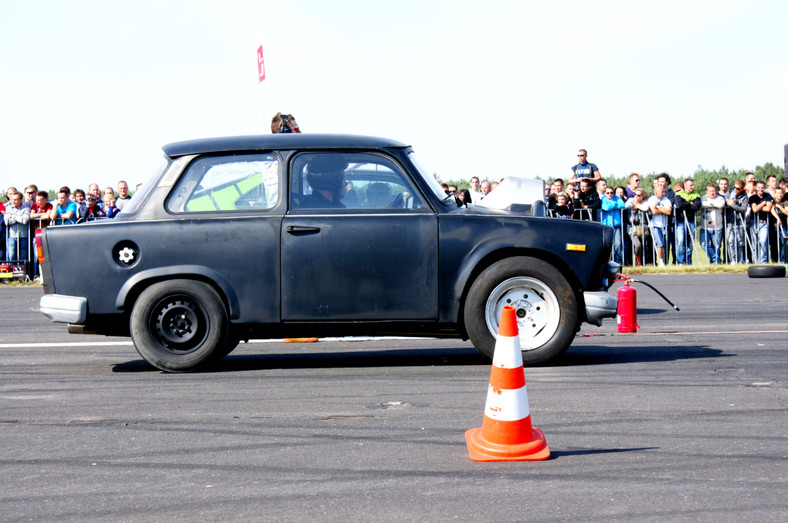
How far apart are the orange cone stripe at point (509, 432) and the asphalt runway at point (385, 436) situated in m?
0.13

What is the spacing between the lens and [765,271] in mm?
16094

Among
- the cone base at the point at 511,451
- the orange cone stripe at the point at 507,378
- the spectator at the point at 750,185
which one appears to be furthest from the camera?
the spectator at the point at 750,185

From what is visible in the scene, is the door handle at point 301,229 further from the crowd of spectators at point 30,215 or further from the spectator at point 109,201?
the crowd of spectators at point 30,215

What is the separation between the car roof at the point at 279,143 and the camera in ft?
24.7

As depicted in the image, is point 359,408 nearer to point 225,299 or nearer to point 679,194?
point 225,299

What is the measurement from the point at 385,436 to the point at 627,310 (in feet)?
14.2

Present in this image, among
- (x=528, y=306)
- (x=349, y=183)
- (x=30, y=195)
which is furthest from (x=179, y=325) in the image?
(x=30, y=195)

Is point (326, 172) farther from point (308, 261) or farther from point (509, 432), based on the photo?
point (509, 432)

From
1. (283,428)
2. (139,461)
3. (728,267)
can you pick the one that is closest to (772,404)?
(283,428)

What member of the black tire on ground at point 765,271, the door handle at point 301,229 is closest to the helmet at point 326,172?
the door handle at point 301,229

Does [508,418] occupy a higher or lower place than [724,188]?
lower

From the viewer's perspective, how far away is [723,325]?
32.8 ft

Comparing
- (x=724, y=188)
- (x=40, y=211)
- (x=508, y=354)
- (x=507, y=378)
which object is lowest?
(x=507, y=378)

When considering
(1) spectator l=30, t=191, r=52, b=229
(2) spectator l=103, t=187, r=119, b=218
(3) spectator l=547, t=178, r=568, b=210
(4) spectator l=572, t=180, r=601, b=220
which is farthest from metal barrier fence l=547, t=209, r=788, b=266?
(1) spectator l=30, t=191, r=52, b=229
